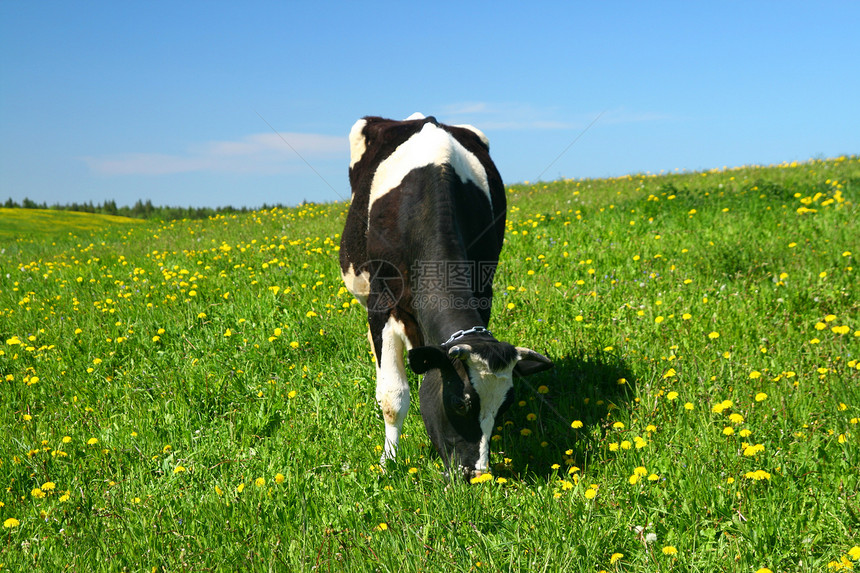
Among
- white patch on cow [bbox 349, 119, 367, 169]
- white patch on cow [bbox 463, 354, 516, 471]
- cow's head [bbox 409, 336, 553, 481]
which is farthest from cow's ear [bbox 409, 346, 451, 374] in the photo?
white patch on cow [bbox 349, 119, 367, 169]

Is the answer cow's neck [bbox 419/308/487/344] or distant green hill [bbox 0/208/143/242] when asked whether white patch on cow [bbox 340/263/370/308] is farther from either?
distant green hill [bbox 0/208/143/242]

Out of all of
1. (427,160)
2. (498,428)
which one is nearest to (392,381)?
(498,428)

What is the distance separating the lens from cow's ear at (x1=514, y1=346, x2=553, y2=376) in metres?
3.72

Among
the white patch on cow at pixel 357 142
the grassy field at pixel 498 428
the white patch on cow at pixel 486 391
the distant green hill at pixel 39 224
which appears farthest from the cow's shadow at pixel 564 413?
the distant green hill at pixel 39 224

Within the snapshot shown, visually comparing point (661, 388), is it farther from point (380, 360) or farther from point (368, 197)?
point (368, 197)

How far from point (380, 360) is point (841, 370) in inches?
148

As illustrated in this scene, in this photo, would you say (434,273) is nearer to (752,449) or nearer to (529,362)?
(529,362)

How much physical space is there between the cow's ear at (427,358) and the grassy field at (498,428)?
689 mm

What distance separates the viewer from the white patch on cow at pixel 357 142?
239 inches

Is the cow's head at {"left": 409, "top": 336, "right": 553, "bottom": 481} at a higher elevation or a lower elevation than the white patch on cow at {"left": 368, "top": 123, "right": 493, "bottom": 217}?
lower

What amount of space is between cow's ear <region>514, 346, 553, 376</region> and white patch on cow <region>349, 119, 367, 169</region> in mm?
3095

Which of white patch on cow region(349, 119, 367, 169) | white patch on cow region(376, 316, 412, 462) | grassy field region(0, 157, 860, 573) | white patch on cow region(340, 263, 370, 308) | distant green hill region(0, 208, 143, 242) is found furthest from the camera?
distant green hill region(0, 208, 143, 242)

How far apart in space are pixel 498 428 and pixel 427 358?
1.44m

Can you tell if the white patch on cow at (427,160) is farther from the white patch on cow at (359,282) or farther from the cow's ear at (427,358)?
the cow's ear at (427,358)
